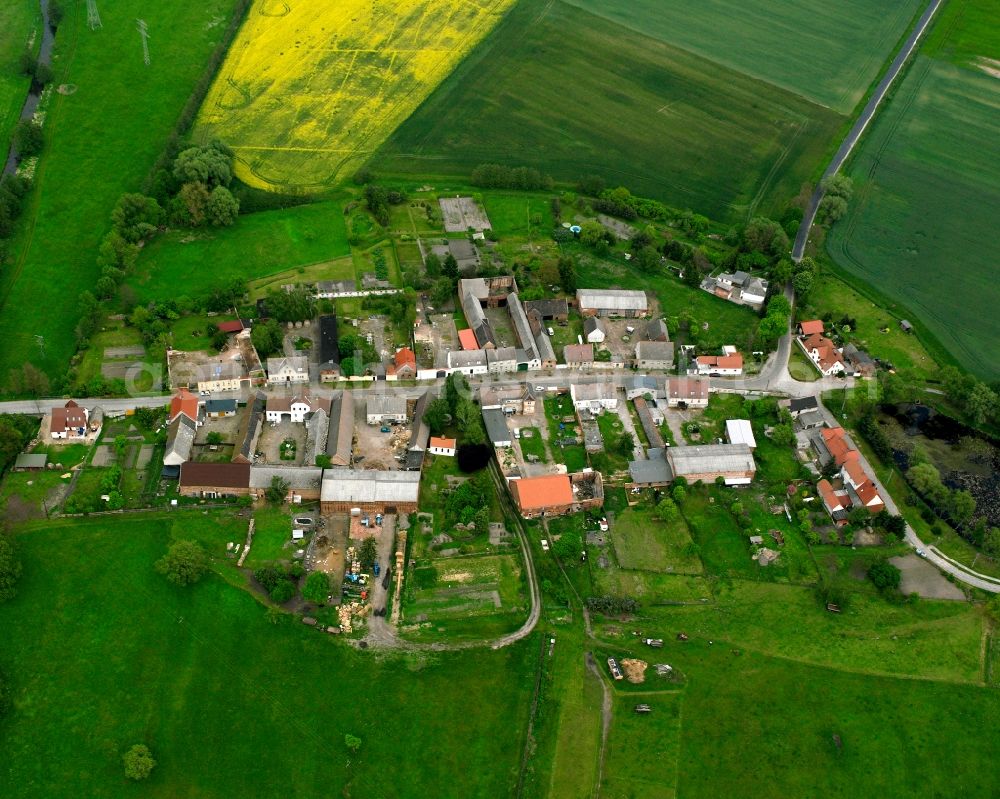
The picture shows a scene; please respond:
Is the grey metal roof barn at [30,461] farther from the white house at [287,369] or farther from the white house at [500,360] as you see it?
the white house at [500,360]

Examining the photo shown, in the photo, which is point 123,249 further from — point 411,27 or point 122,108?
point 411,27

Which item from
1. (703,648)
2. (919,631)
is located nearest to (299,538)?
(703,648)

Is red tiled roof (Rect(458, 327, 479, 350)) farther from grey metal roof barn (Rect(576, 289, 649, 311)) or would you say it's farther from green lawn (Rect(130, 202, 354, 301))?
green lawn (Rect(130, 202, 354, 301))

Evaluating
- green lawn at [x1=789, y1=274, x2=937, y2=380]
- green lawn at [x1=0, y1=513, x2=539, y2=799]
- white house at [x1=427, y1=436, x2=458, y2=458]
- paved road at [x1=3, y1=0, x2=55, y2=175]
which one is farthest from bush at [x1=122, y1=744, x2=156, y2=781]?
paved road at [x1=3, y1=0, x2=55, y2=175]

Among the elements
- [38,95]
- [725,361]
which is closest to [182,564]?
[725,361]

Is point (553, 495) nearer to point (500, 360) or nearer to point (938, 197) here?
point (500, 360)
